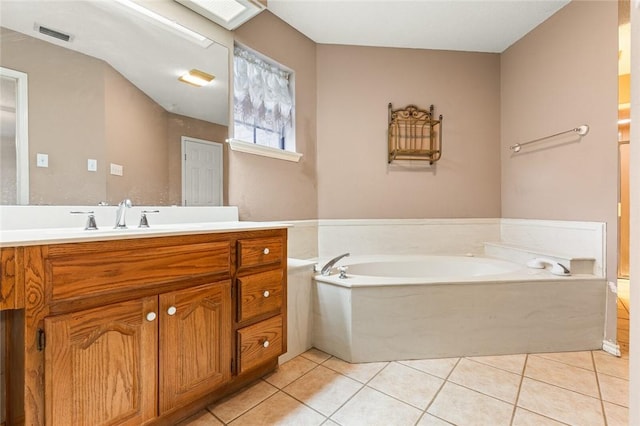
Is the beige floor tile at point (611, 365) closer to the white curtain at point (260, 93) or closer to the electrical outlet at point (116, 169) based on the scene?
the white curtain at point (260, 93)

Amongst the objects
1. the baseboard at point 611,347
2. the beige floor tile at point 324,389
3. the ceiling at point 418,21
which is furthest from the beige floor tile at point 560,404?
the ceiling at point 418,21

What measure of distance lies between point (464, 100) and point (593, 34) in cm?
96

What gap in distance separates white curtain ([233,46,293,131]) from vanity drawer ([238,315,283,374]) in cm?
141

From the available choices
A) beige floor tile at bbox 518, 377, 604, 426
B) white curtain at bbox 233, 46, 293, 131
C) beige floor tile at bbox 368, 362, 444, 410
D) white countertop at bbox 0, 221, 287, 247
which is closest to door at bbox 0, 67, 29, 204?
white countertop at bbox 0, 221, 287, 247

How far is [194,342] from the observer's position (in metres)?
1.22

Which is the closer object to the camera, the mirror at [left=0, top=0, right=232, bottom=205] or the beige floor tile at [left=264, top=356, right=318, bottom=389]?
the mirror at [left=0, top=0, right=232, bottom=205]

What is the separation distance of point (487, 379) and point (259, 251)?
137cm

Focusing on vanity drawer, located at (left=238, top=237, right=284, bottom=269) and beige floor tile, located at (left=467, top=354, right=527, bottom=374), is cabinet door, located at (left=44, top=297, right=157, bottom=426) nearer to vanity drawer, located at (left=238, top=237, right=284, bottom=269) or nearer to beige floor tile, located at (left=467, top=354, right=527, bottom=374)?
vanity drawer, located at (left=238, top=237, right=284, bottom=269)

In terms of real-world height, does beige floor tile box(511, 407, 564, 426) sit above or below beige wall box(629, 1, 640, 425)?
below

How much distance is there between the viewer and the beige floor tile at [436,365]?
1651 millimetres

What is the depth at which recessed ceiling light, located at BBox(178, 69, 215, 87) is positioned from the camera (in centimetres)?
177

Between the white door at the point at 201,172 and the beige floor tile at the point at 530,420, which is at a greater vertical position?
the white door at the point at 201,172

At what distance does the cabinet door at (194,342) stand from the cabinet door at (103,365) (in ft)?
0.15

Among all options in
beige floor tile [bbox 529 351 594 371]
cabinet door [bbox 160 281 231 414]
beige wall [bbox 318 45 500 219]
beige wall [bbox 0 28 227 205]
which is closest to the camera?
cabinet door [bbox 160 281 231 414]
